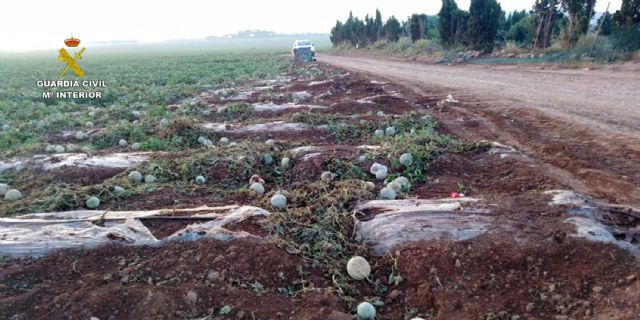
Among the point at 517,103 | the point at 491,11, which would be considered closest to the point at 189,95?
the point at 517,103

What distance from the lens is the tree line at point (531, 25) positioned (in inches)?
759

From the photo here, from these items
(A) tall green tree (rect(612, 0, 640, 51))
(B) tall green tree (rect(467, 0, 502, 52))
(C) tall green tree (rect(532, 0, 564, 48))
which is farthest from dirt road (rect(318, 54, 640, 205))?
(B) tall green tree (rect(467, 0, 502, 52))

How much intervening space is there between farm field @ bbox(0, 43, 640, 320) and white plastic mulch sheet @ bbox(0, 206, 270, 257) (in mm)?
Result: 20

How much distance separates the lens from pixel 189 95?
16828 millimetres

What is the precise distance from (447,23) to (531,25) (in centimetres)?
631

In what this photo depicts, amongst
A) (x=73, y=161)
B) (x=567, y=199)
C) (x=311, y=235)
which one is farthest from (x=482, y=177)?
(x=73, y=161)

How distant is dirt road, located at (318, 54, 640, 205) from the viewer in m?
6.12

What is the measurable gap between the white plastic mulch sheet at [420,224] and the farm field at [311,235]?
0.02 meters

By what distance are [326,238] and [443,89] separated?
38.9 ft

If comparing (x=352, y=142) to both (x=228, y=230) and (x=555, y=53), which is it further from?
(x=555, y=53)

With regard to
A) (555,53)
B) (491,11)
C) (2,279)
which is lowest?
(2,279)

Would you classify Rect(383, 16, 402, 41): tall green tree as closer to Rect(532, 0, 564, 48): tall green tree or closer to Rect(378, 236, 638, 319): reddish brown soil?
Rect(532, 0, 564, 48): tall green tree

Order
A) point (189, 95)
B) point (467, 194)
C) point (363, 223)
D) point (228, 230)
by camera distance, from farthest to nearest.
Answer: point (189, 95), point (467, 194), point (363, 223), point (228, 230)

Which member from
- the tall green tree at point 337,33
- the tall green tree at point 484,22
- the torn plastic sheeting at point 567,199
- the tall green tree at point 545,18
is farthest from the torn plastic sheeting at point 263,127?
the tall green tree at point 337,33
